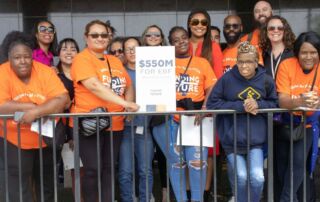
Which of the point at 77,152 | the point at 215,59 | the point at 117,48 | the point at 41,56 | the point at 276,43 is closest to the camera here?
the point at 77,152

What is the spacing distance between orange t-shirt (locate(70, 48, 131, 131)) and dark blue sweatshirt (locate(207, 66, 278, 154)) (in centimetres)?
90

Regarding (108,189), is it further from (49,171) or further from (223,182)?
(223,182)

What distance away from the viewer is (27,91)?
4301 millimetres

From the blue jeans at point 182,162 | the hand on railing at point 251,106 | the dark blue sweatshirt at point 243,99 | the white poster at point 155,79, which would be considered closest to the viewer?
the hand on railing at point 251,106

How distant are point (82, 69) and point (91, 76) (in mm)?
114

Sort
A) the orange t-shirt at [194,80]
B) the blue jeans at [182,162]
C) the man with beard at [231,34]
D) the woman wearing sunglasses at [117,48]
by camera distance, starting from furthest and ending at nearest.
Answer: the woman wearing sunglasses at [117,48] → the man with beard at [231,34] → the orange t-shirt at [194,80] → the blue jeans at [182,162]

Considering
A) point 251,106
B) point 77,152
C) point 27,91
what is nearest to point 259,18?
point 251,106

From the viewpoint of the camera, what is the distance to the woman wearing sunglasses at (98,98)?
4262 mm

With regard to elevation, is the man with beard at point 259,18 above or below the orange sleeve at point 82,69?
above

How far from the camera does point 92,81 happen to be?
4238mm

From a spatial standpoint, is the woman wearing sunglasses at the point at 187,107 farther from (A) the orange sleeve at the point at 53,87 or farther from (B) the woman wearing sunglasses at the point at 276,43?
(A) the orange sleeve at the point at 53,87

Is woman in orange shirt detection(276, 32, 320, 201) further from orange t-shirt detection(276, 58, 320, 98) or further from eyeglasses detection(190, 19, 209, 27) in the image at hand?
eyeglasses detection(190, 19, 209, 27)

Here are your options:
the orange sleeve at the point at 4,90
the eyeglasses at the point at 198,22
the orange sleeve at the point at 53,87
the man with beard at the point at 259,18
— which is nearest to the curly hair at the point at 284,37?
the man with beard at the point at 259,18

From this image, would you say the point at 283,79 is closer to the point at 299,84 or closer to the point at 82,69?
the point at 299,84
